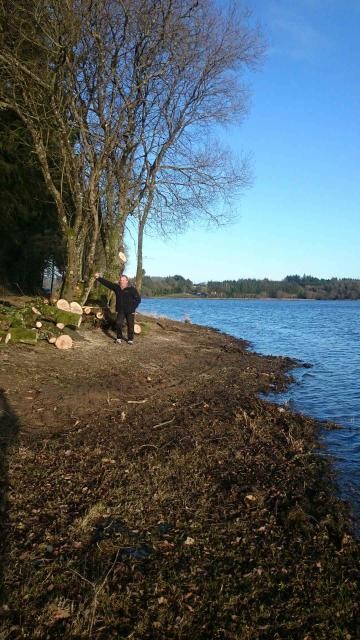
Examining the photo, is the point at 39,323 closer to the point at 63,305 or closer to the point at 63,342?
the point at 63,342

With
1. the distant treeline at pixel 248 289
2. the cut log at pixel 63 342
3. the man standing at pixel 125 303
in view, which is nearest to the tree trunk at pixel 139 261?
the man standing at pixel 125 303

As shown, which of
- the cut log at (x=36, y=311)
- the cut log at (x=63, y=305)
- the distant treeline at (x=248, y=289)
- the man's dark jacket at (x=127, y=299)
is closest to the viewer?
the cut log at (x=36, y=311)

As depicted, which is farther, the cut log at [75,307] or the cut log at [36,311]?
the cut log at [75,307]

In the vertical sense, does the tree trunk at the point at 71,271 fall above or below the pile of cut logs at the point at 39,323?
above

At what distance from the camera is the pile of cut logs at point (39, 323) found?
34.3 ft

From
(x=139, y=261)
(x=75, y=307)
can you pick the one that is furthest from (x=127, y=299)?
(x=139, y=261)

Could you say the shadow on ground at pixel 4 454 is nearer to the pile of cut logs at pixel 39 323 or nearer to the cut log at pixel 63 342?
the pile of cut logs at pixel 39 323

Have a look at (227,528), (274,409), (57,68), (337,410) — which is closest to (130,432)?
→ (227,528)

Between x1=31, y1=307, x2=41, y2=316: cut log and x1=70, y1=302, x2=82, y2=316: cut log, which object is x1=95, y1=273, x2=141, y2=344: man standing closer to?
x1=70, y1=302, x2=82, y2=316: cut log

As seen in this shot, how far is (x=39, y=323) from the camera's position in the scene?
11258 millimetres

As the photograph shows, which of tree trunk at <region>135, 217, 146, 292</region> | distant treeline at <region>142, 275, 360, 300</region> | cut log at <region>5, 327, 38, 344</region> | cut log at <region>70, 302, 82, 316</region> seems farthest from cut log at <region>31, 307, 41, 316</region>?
distant treeline at <region>142, 275, 360, 300</region>

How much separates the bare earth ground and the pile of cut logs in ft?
9.71

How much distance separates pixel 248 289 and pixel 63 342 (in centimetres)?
13107

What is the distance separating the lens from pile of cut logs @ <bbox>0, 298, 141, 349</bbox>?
10445 millimetres
